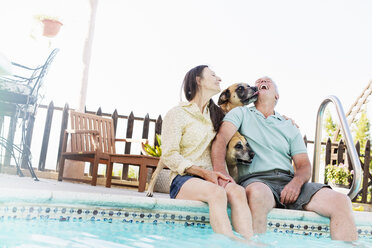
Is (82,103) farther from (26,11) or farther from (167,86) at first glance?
(167,86)

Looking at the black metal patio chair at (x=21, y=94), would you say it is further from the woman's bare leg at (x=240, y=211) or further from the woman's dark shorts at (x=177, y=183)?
the woman's bare leg at (x=240, y=211)

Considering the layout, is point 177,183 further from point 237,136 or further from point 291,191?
point 291,191

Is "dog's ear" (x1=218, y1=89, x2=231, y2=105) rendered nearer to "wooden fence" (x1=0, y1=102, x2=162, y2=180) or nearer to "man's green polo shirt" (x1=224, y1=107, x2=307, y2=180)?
"man's green polo shirt" (x1=224, y1=107, x2=307, y2=180)

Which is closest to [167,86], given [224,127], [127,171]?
[127,171]

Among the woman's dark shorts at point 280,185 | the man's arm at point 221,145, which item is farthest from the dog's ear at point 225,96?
the woman's dark shorts at point 280,185

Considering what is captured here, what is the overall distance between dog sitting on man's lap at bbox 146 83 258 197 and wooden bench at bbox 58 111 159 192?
2.50 meters

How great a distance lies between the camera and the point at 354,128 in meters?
16.5

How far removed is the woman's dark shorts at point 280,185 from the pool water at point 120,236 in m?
0.22

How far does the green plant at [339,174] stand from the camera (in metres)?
7.35

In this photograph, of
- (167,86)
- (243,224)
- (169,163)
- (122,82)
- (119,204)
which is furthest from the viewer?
(167,86)

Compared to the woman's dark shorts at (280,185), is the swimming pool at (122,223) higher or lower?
lower

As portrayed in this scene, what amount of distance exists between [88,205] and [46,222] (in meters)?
0.22

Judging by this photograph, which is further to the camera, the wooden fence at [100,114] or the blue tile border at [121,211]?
the wooden fence at [100,114]

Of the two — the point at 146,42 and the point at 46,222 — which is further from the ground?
the point at 146,42
